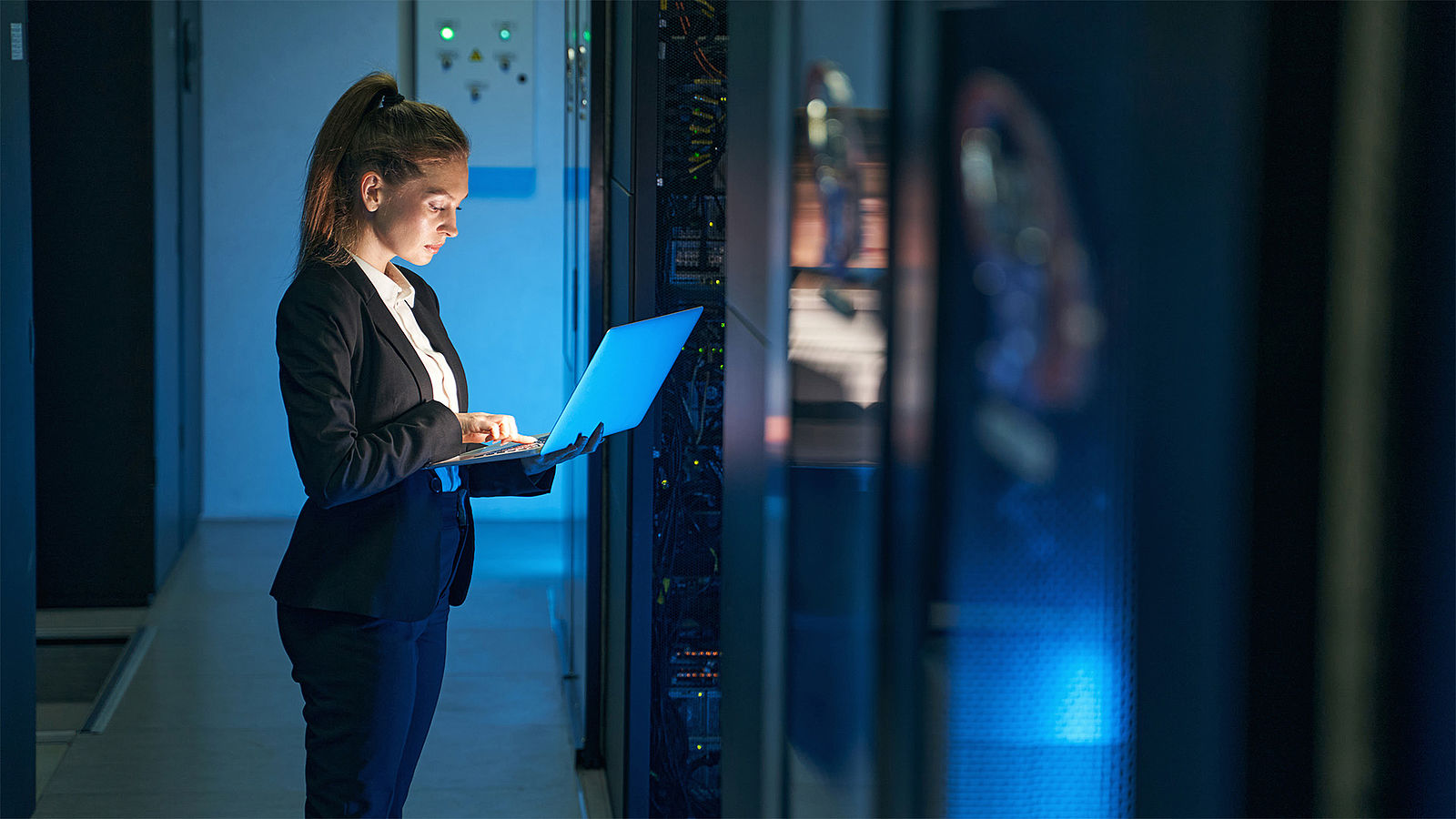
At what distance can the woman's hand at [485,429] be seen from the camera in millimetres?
1950

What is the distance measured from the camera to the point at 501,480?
193cm

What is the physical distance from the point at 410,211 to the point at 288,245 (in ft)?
15.7

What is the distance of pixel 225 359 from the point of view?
6285 millimetres

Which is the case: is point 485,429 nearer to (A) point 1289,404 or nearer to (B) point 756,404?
(B) point 756,404

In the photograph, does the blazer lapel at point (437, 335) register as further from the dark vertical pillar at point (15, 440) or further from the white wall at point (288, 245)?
the white wall at point (288, 245)

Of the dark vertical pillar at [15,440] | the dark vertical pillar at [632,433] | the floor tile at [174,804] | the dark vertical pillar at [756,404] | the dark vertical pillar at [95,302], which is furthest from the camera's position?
the dark vertical pillar at [95,302]

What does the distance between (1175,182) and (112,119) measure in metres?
4.86

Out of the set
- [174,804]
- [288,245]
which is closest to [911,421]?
[174,804]

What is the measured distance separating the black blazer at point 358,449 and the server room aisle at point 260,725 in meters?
1.41

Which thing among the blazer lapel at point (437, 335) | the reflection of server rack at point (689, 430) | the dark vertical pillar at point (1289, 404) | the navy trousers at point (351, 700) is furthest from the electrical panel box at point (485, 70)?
the dark vertical pillar at point (1289, 404)

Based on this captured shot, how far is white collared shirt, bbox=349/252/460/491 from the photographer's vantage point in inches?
70.7

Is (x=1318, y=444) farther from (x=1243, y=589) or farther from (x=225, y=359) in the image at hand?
(x=225, y=359)

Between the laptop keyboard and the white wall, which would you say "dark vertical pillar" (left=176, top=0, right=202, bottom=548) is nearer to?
the white wall

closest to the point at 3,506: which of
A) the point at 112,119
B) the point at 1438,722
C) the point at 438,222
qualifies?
the point at 438,222
